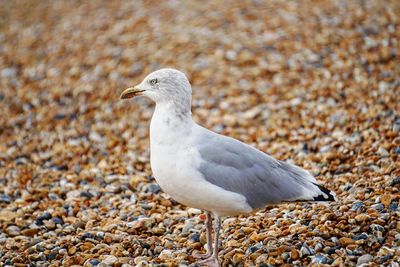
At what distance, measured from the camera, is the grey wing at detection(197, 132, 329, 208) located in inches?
185

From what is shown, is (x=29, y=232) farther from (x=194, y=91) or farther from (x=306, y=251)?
(x=194, y=91)

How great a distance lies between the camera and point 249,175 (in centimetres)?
479

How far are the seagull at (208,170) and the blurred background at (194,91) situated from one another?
74 centimetres

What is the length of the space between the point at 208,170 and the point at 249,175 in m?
0.36

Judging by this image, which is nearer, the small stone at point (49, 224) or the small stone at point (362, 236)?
the small stone at point (362, 236)

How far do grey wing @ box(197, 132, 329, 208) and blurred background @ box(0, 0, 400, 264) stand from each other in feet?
2.12

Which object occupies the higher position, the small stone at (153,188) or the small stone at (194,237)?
the small stone at (194,237)

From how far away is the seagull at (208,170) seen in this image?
15.1 ft

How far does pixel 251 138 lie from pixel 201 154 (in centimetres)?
365

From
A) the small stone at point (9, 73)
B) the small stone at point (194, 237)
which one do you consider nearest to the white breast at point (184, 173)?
the small stone at point (194, 237)

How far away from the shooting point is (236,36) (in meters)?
11.1

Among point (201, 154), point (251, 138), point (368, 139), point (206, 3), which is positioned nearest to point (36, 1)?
point (206, 3)

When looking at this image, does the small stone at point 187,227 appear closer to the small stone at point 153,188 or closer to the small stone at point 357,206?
the small stone at point 153,188

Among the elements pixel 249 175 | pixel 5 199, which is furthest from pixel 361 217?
pixel 5 199
